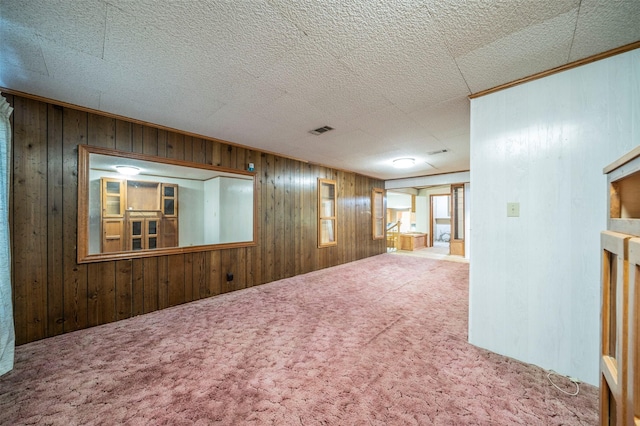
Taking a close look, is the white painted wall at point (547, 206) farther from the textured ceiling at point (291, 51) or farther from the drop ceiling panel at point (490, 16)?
the drop ceiling panel at point (490, 16)

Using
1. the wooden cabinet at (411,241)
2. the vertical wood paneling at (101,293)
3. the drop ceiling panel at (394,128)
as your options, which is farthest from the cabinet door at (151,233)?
the wooden cabinet at (411,241)

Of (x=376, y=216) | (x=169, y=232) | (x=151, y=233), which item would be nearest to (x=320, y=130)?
(x=169, y=232)

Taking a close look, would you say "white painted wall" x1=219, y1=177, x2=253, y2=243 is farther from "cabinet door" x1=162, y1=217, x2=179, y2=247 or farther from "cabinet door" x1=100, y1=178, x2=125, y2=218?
"cabinet door" x1=100, y1=178, x2=125, y2=218

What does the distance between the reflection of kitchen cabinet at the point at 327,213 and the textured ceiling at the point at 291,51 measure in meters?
2.66

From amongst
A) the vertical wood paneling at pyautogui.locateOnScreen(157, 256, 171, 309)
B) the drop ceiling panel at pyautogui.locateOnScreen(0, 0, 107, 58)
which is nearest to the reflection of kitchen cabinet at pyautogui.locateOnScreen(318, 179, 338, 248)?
the vertical wood paneling at pyautogui.locateOnScreen(157, 256, 171, 309)

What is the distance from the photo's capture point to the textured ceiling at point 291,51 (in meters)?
1.26

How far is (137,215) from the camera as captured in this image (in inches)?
108

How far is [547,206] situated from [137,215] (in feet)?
12.8

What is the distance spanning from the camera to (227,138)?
3.35 metres

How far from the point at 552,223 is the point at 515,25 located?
4.40 feet

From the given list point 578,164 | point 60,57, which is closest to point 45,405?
point 60,57

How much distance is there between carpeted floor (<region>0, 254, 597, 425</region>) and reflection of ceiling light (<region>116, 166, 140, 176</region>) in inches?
64.0

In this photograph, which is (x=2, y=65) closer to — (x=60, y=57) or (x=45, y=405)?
(x=60, y=57)

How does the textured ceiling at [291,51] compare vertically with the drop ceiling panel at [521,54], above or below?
above
